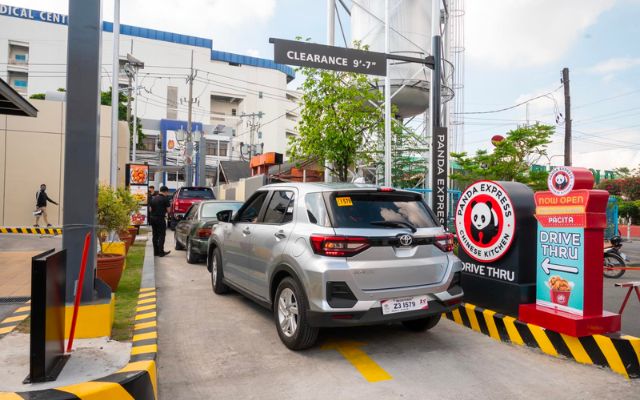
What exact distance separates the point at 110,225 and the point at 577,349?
21.0 feet

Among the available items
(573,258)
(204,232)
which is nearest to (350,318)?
(573,258)

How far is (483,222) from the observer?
18.8 ft

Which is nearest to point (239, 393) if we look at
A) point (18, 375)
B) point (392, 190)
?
point (18, 375)

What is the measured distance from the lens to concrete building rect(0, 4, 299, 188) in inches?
2472

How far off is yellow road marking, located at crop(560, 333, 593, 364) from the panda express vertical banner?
0.71m

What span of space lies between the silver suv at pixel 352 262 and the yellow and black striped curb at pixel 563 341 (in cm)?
71

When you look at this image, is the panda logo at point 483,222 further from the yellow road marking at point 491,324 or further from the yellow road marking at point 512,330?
the yellow road marking at point 512,330

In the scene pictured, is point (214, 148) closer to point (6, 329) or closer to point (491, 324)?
point (6, 329)

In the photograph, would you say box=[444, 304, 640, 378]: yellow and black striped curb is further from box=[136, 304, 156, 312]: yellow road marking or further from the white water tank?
the white water tank

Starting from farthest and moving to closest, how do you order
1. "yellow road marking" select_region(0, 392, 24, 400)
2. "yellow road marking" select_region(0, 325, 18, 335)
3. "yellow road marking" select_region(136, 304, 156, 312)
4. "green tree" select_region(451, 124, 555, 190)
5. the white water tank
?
the white water tank → "green tree" select_region(451, 124, 555, 190) → "yellow road marking" select_region(136, 304, 156, 312) → "yellow road marking" select_region(0, 325, 18, 335) → "yellow road marking" select_region(0, 392, 24, 400)

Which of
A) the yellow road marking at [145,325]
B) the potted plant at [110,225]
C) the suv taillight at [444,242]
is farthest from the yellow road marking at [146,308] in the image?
the suv taillight at [444,242]

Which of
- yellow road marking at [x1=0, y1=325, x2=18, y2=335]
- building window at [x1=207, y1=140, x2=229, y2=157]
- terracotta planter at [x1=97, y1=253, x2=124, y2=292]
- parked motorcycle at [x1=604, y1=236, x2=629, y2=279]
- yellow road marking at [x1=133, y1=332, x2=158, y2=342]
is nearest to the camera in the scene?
yellow road marking at [x1=0, y1=325, x2=18, y2=335]

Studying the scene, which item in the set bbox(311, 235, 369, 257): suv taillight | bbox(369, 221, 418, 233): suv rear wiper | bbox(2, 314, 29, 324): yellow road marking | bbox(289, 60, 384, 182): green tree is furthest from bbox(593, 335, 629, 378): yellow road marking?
bbox(289, 60, 384, 182): green tree

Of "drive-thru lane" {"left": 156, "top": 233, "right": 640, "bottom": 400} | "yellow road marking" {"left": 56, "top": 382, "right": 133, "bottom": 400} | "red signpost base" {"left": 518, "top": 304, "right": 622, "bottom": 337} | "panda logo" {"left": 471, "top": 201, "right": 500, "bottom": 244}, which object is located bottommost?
"drive-thru lane" {"left": 156, "top": 233, "right": 640, "bottom": 400}
